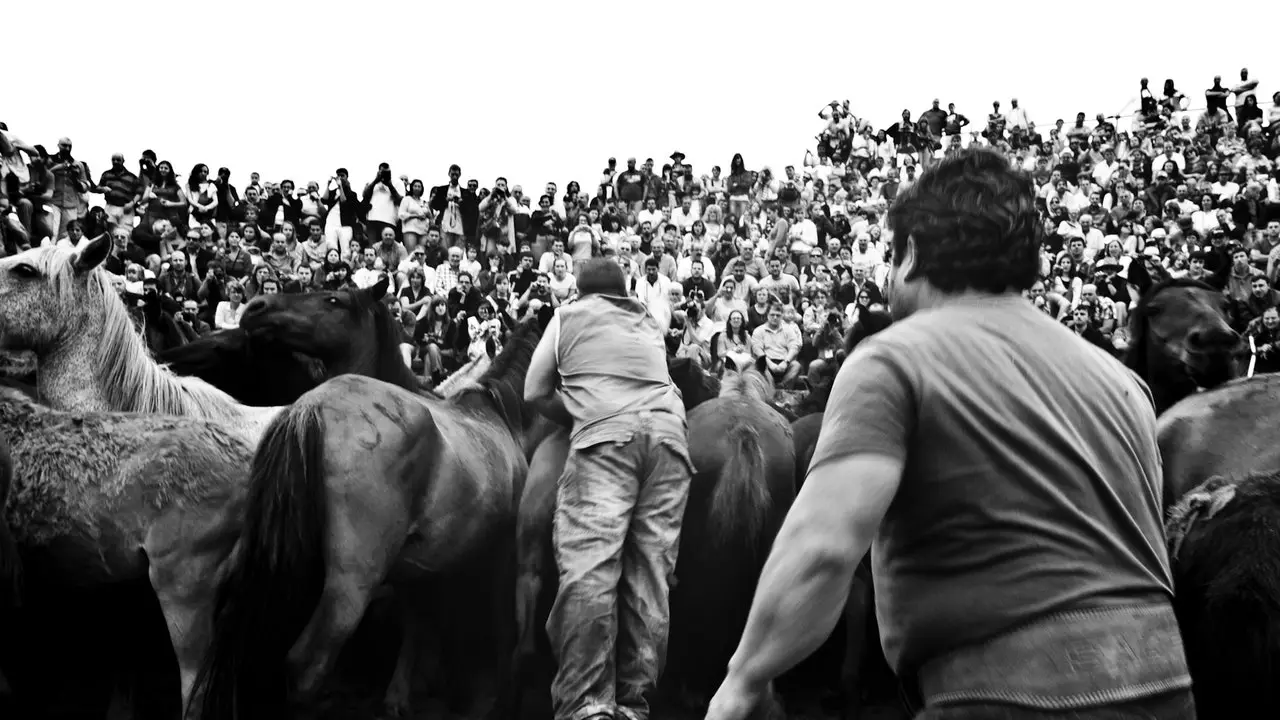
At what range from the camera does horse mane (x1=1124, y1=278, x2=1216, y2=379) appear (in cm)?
752

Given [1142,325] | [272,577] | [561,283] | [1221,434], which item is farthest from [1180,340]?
[561,283]

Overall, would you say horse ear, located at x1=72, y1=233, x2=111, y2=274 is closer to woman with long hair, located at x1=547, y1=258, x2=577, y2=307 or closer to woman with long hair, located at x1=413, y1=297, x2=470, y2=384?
woman with long hair, located at x1=413, y1=297, x2=470, y2=384

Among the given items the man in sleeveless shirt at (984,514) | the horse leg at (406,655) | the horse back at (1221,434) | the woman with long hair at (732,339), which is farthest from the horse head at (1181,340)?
the man in sleeveless shirt at (984,514)

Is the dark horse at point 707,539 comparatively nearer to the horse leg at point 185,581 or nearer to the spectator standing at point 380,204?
the horse leg at point 185,581

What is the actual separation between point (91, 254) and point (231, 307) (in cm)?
768

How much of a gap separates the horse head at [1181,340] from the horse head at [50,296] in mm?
5738

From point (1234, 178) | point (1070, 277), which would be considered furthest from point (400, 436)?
point (1234, 178)

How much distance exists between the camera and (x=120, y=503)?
6164mm

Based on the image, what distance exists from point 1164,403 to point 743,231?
17.5 metres

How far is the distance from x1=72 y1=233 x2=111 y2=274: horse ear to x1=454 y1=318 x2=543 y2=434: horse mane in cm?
213

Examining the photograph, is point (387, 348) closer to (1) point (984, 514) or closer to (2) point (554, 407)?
(2) point (554, 407)

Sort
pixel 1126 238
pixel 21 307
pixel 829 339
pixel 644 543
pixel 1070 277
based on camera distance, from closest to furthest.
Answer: pixel 644 543, pixel 21 307, pixel 829 339, pixel 1070 277, pixel 1126 238

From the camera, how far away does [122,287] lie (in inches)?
508

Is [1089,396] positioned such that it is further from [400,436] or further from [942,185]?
[400,436]
